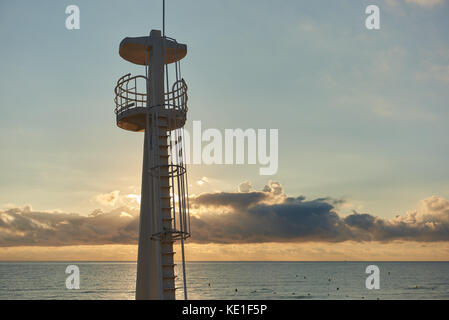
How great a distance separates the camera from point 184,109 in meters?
17.3

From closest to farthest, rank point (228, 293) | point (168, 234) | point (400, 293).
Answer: point (168, 234) < point (400, 293) < point (228, 293)

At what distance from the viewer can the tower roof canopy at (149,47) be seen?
17.7m

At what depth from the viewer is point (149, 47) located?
17.8 meters

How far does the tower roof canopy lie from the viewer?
17734mm

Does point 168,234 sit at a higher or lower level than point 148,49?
lower

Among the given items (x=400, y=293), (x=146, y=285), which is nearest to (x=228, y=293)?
(x=400, y=293)

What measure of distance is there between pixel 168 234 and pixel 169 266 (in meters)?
1.13

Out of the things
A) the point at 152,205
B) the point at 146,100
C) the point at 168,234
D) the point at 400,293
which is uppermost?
the point at 146,100
